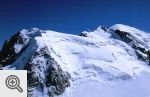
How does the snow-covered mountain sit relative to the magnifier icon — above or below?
above

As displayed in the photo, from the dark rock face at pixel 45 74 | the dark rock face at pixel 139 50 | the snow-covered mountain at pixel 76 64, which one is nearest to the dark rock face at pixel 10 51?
the snow-covered mountain at pixel 76 64

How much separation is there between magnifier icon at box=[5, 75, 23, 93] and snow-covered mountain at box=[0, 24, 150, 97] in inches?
5121

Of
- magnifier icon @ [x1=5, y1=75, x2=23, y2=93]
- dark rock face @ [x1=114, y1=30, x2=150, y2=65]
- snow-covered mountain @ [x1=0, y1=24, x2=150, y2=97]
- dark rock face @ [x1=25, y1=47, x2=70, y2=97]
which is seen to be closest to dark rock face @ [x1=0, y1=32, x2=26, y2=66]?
snow-covered mountain @ [x1=0, y1=24, x2=150, y2=97]

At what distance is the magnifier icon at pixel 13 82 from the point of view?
29.2 ft

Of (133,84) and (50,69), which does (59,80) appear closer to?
(50,69)

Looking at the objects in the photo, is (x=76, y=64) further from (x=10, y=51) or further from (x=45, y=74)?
(x=10, y=51)

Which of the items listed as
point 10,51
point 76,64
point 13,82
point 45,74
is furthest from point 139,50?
point 13,82

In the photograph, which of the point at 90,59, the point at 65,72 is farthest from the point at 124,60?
the point at 65,72

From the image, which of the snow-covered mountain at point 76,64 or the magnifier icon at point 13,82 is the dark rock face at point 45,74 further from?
the magnifier icon at point 13,82

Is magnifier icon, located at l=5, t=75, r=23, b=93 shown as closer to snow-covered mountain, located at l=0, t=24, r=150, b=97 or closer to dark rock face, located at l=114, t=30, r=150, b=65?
snow-covered mountain, located at l=0, t=24, r=150, b=97

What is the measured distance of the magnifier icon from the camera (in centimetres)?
890

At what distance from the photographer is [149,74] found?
6668 inches

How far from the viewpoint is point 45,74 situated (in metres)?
152

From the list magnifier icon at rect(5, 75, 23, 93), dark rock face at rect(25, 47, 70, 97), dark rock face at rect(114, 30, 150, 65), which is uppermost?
dark rock face at rect(114, 30, 150, 65)
